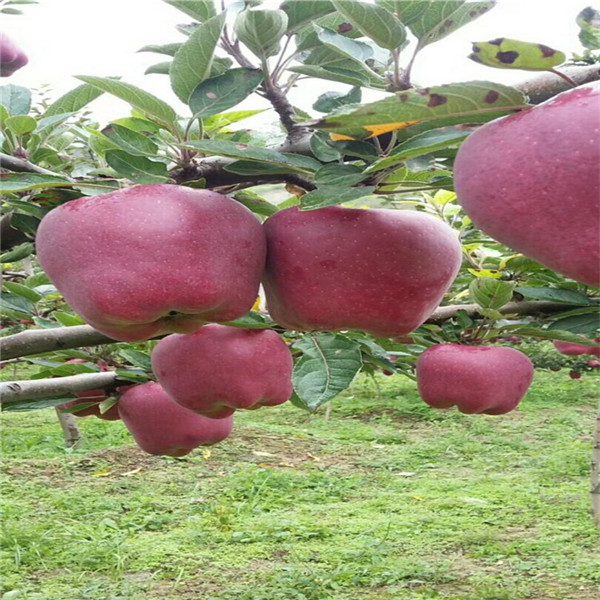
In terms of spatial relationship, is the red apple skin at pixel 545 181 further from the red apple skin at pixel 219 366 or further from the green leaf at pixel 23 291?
the green leaf at pixel 23 291

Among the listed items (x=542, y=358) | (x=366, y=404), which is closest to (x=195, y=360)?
(x=366, y=404)

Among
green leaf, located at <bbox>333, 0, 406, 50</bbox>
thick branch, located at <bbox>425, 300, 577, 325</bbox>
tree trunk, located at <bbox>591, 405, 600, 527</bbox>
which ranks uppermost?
green leaf, located at <bbox>333, 0, 406, 50</bbox>

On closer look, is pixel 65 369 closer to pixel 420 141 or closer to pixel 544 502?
pixel 420 141

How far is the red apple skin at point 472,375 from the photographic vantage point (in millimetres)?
1549

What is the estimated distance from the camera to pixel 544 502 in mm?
3631

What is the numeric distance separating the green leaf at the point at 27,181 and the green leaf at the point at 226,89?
0.12 m

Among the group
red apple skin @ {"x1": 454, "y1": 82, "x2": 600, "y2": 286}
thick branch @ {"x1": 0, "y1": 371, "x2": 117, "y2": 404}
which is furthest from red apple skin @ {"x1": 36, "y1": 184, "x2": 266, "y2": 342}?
thick branch @ {"x1": 0, "y1": 371, "x2": 117, "y2": 404}

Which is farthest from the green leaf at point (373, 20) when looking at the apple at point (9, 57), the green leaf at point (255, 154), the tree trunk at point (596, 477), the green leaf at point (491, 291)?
the tree trunk at point (596, 477)

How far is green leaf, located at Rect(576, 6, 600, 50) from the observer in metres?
0.58

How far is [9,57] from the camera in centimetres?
197

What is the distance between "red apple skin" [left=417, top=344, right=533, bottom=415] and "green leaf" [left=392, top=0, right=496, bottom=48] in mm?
1013

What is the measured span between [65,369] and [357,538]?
1994 millimetres

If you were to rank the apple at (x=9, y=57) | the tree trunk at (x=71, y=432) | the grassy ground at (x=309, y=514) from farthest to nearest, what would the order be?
the tree trunk at (x=71, y=432)
the grassy ground at (x=309, y=514)
the apple at (x=9, y=57)

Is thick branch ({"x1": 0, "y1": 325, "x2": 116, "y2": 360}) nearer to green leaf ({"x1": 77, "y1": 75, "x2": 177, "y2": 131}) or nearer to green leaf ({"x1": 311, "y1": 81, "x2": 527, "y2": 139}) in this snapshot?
green leaf ({"x1": 77, "y1": 75, "x2": 177, "y2": 131})
